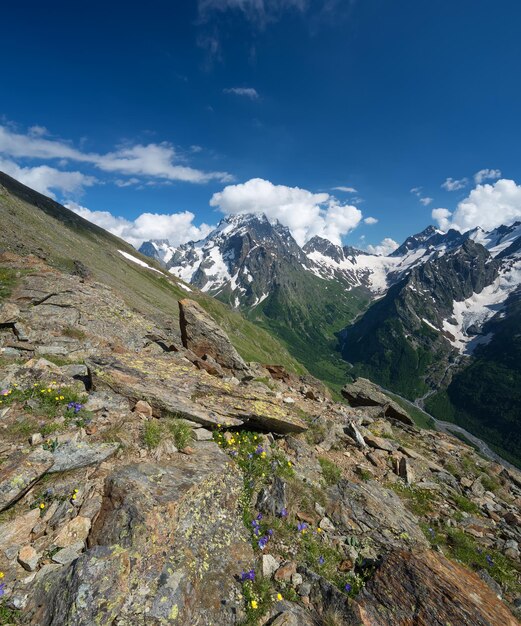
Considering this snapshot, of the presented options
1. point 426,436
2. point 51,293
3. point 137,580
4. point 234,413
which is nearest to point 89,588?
point 137,580

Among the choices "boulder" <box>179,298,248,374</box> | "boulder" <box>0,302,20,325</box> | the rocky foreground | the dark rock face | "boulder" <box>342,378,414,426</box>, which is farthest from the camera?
"boulder" <box>342,378,414,426</box>

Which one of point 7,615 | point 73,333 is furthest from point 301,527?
point 73,333

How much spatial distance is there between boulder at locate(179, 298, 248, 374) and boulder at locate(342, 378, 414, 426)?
14010 mm

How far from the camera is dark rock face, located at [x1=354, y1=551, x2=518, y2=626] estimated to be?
6.98m

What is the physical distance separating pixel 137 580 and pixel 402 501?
10.1 metres

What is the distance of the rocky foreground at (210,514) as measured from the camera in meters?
6.28

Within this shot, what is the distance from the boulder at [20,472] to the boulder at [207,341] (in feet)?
48.7

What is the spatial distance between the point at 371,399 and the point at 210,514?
89.1 feet

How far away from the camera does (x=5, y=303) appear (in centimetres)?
1822

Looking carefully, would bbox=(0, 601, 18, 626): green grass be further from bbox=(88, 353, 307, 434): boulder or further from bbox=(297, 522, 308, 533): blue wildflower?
bbox=(297, 522, 308, 533): blue wildflower

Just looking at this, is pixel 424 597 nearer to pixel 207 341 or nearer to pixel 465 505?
pixel 465 505

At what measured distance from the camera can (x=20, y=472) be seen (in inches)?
296

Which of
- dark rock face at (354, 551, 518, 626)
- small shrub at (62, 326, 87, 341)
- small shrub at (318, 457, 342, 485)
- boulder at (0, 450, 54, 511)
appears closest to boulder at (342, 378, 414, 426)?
small shrub at (318, 457, 342, 485)

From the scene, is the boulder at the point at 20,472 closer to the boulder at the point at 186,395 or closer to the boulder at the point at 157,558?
the boulder at the point at 157,558
